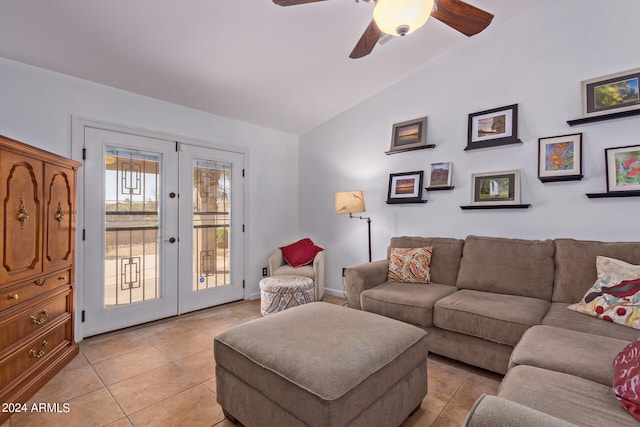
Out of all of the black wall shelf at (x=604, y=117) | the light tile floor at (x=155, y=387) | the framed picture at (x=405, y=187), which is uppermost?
the black wall shelf at (x=604, y=117)

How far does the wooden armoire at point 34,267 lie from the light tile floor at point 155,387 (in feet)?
0.57

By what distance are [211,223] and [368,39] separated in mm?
2688

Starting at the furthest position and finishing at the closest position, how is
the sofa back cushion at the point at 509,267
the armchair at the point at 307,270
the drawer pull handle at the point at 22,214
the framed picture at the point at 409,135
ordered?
the armchair at the point at 307,270 < the framed picture at the point at 409,135 < the sofa back cushion at the point at 509,267 < the drawer pull handle at the point at 22,214

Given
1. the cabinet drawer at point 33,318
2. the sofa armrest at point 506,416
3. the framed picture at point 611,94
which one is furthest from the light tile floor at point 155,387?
the framed picture at point 611,94

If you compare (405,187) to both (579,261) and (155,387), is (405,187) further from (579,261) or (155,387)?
(155,387)

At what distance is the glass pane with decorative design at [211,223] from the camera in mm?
3570

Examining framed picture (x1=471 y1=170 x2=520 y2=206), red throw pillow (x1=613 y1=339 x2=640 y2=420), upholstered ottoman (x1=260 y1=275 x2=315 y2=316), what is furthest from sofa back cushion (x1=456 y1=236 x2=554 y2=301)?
upholstered ottoman (x1=260 y1=275 x2=315 y2=316)

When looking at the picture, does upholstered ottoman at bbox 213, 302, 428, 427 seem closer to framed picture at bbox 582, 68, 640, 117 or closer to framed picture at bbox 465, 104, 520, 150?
framed picture at bbox 465, 104, 520, 150

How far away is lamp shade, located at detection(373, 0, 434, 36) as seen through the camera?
1.33 m

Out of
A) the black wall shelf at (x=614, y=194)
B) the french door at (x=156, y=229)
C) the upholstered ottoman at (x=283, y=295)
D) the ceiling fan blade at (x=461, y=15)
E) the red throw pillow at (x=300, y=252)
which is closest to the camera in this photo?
the ceiling fan blade at (x=461, y=15)

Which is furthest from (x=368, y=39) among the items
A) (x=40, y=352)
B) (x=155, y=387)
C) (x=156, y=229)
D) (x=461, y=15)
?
(x=40, y=352)

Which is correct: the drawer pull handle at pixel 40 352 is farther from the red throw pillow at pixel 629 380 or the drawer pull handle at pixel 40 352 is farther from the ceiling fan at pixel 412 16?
the red throw pillow at pixel 629 380

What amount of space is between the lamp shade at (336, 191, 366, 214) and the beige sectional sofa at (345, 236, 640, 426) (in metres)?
0.56

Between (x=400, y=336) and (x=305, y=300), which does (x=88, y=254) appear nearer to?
(x=305, y=300)
